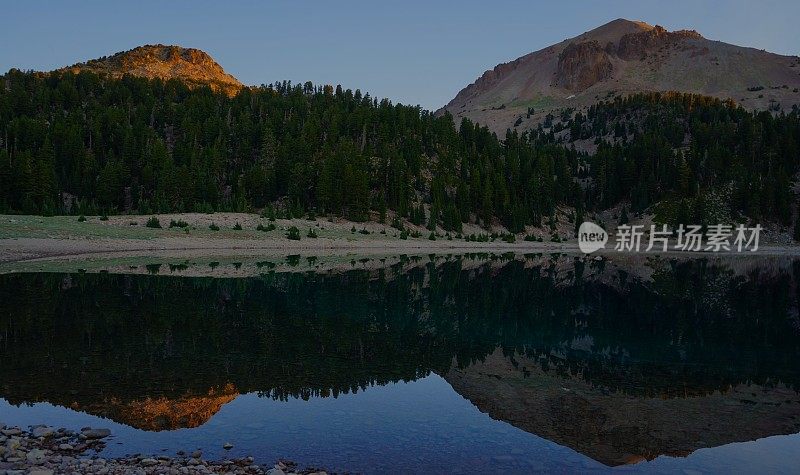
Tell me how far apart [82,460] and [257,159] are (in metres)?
120

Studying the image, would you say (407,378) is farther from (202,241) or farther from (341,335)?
(202,241)

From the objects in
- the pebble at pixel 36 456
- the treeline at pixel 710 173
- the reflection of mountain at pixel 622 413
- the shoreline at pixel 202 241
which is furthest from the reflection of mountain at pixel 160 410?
Result: the treeline at pixel 710 173

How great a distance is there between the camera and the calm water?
11922 millimetres

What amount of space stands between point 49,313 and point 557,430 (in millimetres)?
20765

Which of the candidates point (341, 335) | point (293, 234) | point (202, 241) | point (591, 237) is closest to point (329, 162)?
point (293, 234)

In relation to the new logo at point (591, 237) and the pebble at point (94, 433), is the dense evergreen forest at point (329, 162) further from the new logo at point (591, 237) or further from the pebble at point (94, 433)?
the pebble at point (94, 433)

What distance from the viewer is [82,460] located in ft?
32.6

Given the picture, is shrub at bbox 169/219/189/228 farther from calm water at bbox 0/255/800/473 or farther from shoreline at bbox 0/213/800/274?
calm water at bbox 0/255/800/473

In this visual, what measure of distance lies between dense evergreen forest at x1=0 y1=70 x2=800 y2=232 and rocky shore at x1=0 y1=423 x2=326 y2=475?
73690mm

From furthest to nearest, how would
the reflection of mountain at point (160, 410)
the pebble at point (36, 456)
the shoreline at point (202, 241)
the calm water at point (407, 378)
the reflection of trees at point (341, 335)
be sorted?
the shoreline at point (202, 241)
the reflection of trees at point (341, 335)
the reflection of mountain at point (160, 410)
the calm water at point (407, 378)
the pebble at point (36, 456)

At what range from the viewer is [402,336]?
22906 mm

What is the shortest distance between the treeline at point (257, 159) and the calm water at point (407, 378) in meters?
60.3

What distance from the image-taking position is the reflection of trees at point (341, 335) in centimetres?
1623

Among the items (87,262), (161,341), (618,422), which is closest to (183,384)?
(161,341)
